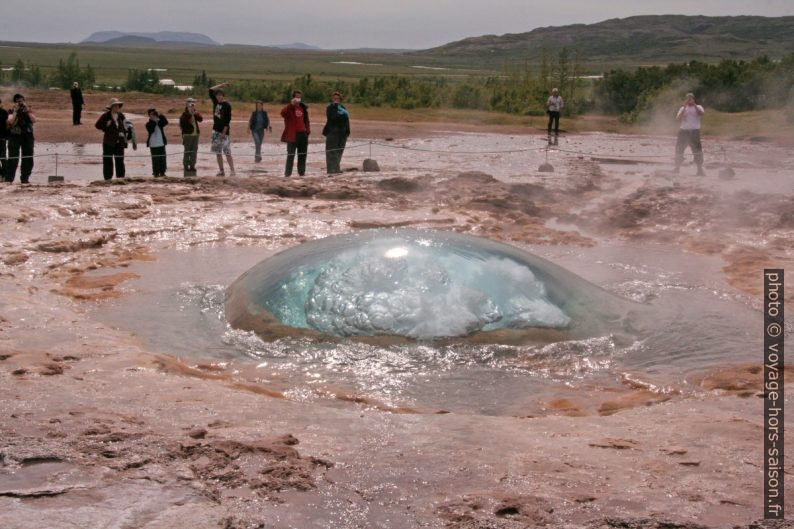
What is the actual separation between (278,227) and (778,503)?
692cm

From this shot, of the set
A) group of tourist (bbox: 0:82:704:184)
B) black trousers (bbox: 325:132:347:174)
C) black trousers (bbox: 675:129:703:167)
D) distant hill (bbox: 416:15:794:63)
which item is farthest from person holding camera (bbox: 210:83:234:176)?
distant hill (bbox: 416:15:794:63)

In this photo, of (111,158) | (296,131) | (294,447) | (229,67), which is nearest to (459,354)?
(294,447)

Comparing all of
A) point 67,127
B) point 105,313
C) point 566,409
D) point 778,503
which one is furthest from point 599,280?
point 67,127

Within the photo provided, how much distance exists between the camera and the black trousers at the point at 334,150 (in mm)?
14560

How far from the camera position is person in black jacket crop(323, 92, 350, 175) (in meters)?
14.6

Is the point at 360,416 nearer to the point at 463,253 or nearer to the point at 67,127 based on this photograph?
the point at 463,253

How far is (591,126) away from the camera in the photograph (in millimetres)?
28062

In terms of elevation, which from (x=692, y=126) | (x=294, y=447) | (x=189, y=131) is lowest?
(x=294, y=447)

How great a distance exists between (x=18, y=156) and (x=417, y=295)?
28.5 ft

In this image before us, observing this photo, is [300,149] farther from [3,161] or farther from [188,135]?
[3,161]

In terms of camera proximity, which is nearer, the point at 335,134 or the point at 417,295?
the point at 417,295

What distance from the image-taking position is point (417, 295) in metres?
5.90

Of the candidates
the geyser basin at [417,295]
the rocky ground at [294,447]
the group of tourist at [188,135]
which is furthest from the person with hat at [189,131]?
the geyser basin at [417,295]

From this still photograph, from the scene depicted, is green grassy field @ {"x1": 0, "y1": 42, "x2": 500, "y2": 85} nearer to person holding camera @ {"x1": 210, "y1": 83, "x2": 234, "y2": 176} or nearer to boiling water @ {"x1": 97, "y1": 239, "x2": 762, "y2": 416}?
person holding camera @ {"x1": 210, "y1": 83, "x2": 234, "y2": 176}
